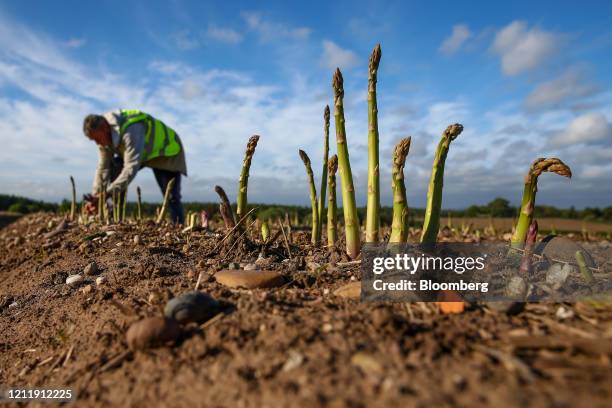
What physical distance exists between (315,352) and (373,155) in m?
1.85

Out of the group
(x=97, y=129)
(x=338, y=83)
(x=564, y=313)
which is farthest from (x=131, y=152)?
(x=564, y=313)

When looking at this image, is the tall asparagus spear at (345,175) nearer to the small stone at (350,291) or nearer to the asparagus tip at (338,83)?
the asparagus tip at (338,83)

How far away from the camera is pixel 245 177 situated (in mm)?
3988

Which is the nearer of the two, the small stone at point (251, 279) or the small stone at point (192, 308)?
the small stone at point (192, 308)

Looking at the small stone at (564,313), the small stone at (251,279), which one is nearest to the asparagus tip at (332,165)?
the small stone at (251,279)

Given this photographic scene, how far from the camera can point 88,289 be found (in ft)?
10.9

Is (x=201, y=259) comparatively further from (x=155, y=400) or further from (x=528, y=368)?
(x=528, y=368)

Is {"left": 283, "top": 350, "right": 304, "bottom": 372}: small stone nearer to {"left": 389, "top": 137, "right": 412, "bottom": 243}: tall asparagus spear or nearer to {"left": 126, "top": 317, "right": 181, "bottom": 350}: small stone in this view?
{"left": 126, "top": 317, "right": 181, "bottom": 350}: small stone

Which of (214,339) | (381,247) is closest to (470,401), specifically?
(214,339)

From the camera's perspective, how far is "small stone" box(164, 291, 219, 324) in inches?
85.5

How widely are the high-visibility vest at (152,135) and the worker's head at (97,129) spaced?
321 mm

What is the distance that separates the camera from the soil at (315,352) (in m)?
1.48
